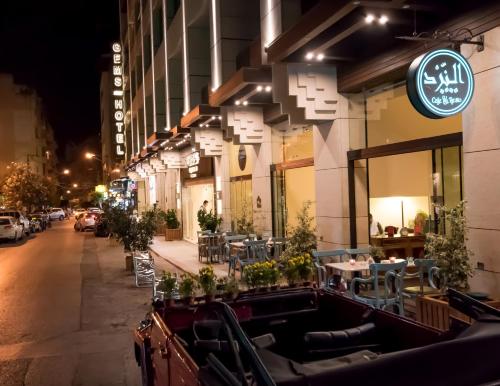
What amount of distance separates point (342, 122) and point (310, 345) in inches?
316

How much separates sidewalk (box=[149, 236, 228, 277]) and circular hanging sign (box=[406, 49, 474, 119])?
853cm

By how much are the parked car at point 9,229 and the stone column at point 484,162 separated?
83.7 feet

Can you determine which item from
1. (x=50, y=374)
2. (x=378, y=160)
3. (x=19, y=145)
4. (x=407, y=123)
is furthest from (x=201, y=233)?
(x=19, y=145)

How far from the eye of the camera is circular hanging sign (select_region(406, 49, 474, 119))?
269 inches

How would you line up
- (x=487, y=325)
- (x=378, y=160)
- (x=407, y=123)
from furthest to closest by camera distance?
(x=378, y=160), (x=407, y=123), (x=487, y=325)

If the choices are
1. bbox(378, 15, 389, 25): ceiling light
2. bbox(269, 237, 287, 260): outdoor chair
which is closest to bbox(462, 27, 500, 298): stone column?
bbox(378, 15, 389, 25): ceiling light

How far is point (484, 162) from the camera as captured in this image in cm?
725

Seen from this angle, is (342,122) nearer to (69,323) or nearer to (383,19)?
(383,19)

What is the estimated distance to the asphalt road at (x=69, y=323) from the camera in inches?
261

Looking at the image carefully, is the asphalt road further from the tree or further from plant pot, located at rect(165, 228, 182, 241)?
the tree

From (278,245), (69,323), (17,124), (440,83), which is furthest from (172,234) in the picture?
(17,124)

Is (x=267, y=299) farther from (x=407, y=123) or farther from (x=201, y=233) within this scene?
(x=201, y=233)

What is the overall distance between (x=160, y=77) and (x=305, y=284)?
25333 millimetres

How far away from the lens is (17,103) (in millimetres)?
74625
